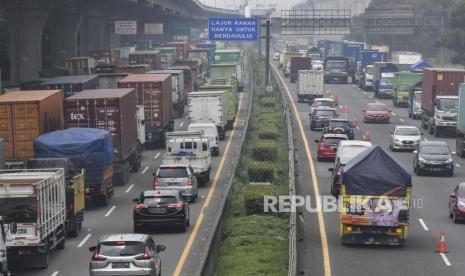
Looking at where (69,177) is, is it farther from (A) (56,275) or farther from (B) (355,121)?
(B) (355,121)

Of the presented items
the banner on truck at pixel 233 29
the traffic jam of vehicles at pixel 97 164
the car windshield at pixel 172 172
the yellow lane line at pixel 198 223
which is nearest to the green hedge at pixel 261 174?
the yellow lane line at pixel 198 223

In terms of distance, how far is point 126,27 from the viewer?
108 meters

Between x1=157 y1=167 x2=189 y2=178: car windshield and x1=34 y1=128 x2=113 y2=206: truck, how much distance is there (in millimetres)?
1877

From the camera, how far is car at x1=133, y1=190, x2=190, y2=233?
102ft

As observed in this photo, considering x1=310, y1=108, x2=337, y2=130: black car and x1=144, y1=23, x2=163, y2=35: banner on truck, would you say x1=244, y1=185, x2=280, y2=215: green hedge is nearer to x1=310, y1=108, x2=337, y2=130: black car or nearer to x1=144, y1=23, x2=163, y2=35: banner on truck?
x1=310, y1=108, x2=337, y2=130: black car

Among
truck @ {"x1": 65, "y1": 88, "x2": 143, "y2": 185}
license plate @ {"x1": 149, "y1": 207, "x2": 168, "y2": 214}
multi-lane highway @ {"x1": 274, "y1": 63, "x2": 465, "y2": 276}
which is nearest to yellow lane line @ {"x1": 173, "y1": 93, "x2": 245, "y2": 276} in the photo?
license plate @ {"x1": 149, "y1": 207, "x2": 168, "y2": 214}

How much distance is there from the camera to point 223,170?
4750 cm

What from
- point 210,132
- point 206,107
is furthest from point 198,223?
point 206,107

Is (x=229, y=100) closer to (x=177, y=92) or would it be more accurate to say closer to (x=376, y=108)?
(x=177, y=92)

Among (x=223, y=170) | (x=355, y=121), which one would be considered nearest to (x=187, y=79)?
(x=355, y=121)

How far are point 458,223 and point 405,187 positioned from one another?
18.1 ft

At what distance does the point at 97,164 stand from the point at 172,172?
2.54m

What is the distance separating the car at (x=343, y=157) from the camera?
37625 millimetres

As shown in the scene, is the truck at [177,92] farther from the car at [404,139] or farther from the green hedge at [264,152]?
the green hedge at [264,152]
